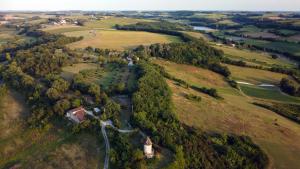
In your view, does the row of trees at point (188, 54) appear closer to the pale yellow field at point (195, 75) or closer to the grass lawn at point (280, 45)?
the pale yellow field at point (195, 75)

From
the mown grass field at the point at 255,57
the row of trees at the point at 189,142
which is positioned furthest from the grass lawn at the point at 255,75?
the row of trees at the point at 189,142

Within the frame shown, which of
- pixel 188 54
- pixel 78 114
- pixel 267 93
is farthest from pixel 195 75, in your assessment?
pixel 78 114

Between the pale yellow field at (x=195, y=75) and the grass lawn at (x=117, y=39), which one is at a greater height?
the grass lawn at (x=117, y=39)

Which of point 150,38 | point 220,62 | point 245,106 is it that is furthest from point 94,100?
point 150,38

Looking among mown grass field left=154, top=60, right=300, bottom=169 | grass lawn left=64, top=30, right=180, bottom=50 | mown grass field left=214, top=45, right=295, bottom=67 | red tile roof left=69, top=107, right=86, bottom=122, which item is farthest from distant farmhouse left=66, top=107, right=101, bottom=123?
mown grass field left=214, top=45, right=295, bottom=67

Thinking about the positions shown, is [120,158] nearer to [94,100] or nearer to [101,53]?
[94,100]
